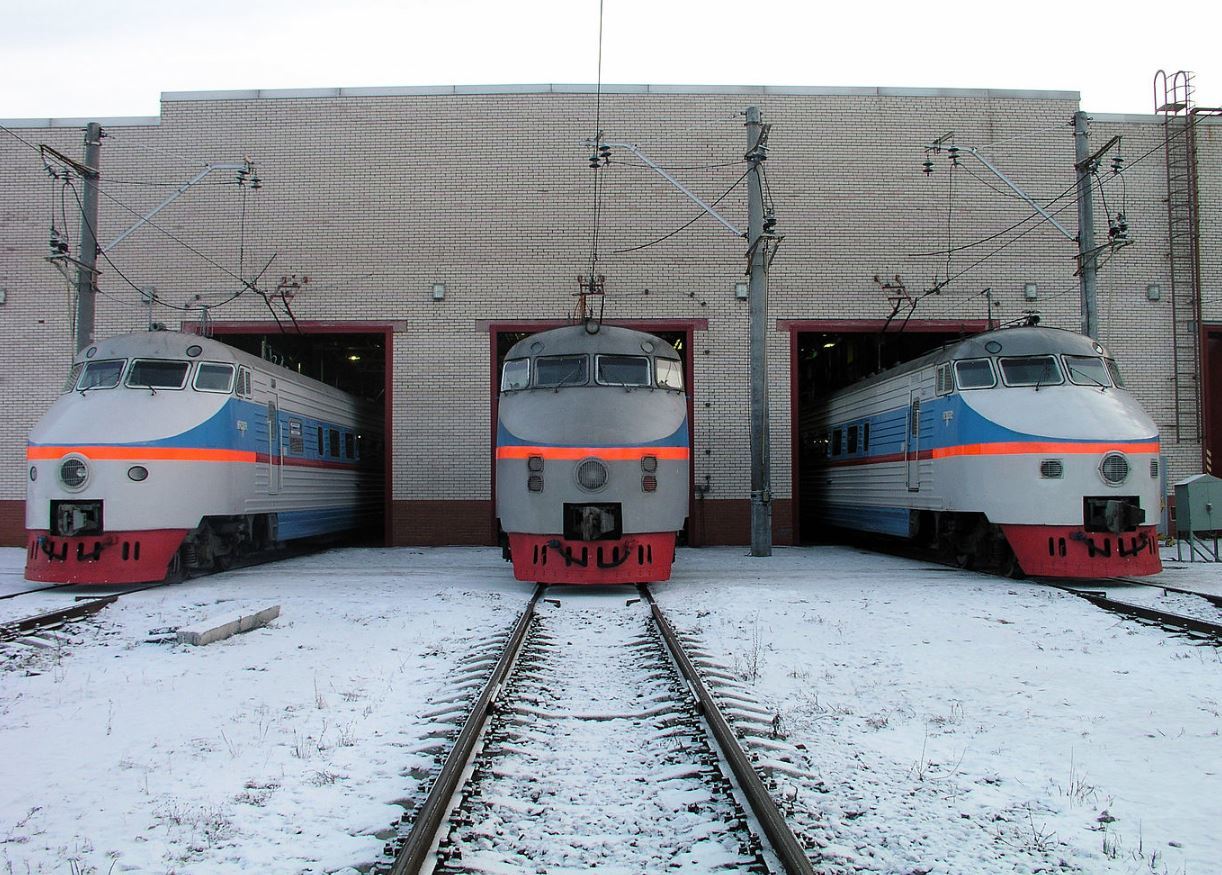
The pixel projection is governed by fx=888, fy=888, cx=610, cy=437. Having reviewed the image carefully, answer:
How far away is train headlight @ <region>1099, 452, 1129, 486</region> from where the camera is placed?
37.8 feet

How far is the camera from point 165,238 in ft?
64.4

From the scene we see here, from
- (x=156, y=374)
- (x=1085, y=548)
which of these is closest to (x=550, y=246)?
(x=156, y=374)

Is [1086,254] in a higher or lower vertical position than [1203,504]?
higher

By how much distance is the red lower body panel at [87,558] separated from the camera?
11547mm

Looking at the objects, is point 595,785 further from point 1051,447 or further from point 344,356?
point 344,356

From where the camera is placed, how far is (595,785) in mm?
4254

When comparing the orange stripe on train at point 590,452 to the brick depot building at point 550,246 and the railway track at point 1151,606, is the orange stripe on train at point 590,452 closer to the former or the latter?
the railway track at point 1151,606

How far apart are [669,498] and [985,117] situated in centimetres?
1408

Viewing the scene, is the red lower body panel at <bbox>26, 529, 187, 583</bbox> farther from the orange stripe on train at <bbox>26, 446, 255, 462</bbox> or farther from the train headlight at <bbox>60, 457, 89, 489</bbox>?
the orange stripe on train at <bbox>26, 446, 255, 462</bbox>

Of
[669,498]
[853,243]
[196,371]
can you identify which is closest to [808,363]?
Result: [853,243]

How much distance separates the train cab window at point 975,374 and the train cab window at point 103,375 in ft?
39.0

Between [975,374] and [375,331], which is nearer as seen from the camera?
[975,374]

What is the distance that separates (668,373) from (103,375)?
7.94 metres

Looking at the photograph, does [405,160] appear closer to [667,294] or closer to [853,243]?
[667,294]
